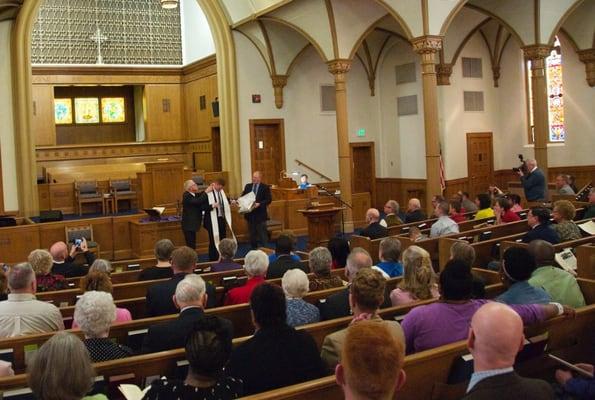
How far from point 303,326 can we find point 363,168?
14.6m

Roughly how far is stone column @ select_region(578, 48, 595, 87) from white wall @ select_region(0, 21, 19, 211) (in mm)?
13432

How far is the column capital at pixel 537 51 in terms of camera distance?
13.6 m

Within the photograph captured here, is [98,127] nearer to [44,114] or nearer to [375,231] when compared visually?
[44,114]

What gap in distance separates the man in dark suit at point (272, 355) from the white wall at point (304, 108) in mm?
13164

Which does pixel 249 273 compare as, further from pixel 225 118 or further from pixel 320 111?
pixel 320 111

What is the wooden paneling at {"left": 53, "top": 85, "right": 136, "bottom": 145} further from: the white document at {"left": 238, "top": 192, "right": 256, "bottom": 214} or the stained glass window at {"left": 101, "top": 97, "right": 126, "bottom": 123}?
the white document at {"left": 238, "top": 192, "right": 256, "bottom": 214}

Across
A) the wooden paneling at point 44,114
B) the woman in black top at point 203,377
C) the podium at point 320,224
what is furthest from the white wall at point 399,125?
the woman in black top at point 203,377

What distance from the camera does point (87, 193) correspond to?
15.6 metres

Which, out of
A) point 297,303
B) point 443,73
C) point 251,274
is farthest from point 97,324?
point 443,73

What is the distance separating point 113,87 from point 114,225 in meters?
9.31

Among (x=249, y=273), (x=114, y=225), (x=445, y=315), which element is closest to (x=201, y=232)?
(x=114, y=225)

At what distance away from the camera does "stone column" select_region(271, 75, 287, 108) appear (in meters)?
16.3

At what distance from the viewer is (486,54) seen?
57.7 ft

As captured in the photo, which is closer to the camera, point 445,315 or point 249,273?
point 445,315
